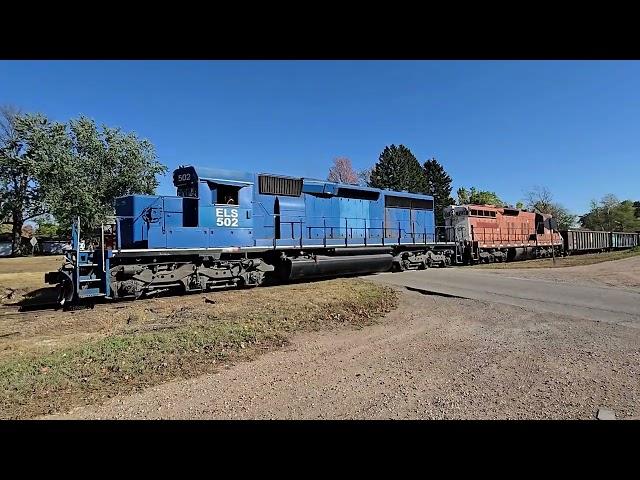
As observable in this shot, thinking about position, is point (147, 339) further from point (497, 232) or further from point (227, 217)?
point (497, 232)

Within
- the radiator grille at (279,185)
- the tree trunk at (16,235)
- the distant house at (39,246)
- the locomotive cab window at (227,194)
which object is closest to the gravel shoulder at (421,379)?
the locomotive cab window at (227,194)

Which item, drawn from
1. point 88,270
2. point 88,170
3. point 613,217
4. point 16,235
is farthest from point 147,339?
point 613,217

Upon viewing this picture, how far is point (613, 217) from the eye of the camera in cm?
7369

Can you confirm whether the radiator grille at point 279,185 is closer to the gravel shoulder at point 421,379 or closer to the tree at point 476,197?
the gravel shoulder at point 421,379

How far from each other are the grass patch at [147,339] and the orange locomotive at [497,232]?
51.0ft

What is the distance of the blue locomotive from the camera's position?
10.3 metres

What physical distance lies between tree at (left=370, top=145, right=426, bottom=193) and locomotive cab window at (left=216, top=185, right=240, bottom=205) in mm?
48196

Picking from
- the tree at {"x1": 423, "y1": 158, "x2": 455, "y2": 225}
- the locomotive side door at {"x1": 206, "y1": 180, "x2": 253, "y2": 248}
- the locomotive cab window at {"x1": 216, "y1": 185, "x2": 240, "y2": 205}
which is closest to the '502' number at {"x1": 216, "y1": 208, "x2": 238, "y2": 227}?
the locomotive side door at {"x1": 206, "y1": 180, "x2": 253, "y2": 248}

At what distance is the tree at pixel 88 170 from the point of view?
2969cm

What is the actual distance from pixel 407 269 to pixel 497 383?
47.6 feet

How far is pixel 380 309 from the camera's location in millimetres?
9273
